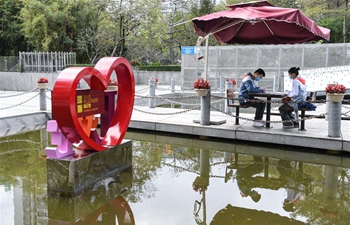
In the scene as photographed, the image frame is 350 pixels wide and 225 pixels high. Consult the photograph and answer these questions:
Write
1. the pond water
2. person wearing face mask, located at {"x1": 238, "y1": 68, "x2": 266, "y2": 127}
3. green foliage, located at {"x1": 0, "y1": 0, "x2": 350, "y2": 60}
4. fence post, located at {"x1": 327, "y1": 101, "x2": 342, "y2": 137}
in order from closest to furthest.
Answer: the pond water, fence post, located at {"x1": 327, "y1": 101, "x2": 342, "y2": 137}, person wearing face mask, located at {"x1": 238, "y1": 68, "x2": 266, "y2": 127}, green foliage, located at {"x1": 0, "y1": 0, "x2": 350, "y2": 60}

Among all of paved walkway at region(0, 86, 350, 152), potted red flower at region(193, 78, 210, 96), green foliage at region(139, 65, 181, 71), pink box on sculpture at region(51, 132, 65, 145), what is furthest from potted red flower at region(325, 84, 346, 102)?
green foliage at region(139, 65, 181, 71)

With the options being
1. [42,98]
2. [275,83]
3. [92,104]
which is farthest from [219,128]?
[275,83]

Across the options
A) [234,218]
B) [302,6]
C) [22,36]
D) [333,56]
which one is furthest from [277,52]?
[22,36]

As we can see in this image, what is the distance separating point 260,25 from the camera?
995cm

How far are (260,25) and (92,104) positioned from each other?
19.9 ft

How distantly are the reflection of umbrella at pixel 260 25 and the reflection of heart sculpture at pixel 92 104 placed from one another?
3070 mm

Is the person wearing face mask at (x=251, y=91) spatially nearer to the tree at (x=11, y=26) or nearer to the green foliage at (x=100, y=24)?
the green foliage at (x=100, y=24)

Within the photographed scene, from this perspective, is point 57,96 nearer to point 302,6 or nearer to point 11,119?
point 11,119

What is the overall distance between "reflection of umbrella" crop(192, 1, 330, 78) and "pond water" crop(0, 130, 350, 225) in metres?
2.82

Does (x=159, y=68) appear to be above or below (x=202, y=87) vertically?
above

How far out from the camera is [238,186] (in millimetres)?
5648

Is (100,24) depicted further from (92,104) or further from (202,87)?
(92,104)

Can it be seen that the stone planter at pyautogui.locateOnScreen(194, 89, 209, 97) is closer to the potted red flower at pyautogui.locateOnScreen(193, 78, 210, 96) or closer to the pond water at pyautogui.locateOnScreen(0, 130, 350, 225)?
the potted red flower at pyautogui.locateOnScreen(193, 78, 210, 96)

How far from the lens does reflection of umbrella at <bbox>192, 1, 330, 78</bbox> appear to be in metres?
7.78
